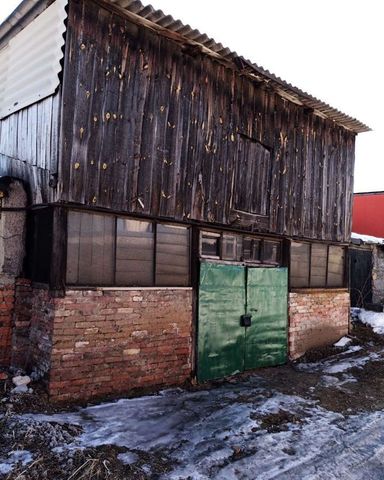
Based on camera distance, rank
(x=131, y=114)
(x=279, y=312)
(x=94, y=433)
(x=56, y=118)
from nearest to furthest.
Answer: (x=94, y=433)
(x=56, y=118)
(x=131, y=114)
(x=279, y=312)

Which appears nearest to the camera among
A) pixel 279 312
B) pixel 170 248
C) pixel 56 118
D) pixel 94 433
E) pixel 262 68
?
pixel 94 433

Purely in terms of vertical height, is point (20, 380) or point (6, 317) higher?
point (6, 317)

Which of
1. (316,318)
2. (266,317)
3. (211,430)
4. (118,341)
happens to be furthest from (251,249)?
(211,430)

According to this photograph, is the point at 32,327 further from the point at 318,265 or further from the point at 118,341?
the point at 318,265

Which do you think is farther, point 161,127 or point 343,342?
point 343,342

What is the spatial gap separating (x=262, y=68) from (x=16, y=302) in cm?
579

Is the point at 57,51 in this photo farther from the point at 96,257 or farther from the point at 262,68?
the point at 262,68

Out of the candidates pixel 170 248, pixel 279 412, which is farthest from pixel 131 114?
pixel 279 412

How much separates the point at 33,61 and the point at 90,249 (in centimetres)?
301

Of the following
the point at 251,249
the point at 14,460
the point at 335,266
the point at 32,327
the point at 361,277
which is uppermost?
the point at 251,249

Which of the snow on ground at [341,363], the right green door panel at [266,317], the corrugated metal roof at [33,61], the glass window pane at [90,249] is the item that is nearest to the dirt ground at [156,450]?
the snow on ground at [341,363]

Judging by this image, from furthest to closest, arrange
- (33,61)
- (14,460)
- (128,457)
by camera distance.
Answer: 1. (33,61)
2. (128,457)
3. (14,460)

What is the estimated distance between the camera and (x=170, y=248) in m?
6.98

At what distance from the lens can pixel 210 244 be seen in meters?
7.72
